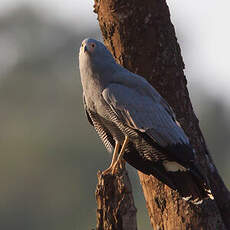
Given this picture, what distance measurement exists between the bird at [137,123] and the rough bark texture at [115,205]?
0.38 m

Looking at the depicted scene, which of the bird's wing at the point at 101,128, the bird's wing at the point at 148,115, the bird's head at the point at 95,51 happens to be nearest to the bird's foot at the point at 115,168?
the bird's wing at the point at 148,115

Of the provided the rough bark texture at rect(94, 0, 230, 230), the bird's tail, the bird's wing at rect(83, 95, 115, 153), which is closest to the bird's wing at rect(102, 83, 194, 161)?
the bird's tail

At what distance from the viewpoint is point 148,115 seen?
1032cm

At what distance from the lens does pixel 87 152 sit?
48.6m

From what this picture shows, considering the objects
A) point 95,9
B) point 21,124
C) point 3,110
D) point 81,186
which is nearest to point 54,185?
point 81,186

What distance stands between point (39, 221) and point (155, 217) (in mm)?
32489

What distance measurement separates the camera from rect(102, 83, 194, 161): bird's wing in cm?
1017

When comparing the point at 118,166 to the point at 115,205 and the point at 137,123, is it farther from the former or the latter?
the point at 115,205

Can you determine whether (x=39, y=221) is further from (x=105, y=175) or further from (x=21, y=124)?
(x=105, y=175)

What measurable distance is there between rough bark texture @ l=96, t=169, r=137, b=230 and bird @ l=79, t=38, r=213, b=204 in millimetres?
A: 382

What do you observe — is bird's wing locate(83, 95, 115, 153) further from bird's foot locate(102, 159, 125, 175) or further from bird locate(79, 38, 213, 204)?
bird's foot locate(102, 159, 125, 175)

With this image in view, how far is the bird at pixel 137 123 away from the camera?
10.2m

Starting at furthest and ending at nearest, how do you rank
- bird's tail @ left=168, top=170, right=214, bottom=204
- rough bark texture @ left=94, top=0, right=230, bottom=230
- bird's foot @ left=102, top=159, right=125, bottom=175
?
1. rough bark texture @ left=94, top=0, right=230, bottom=230
2. bird's tail @ left=168, top=170, right=214, bottom=204
3. bird's foot @ left=102, top=159, right=125, bottom=175

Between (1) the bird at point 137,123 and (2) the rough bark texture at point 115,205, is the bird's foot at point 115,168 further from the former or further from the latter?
(2) the rough bark texture at point 115,205
